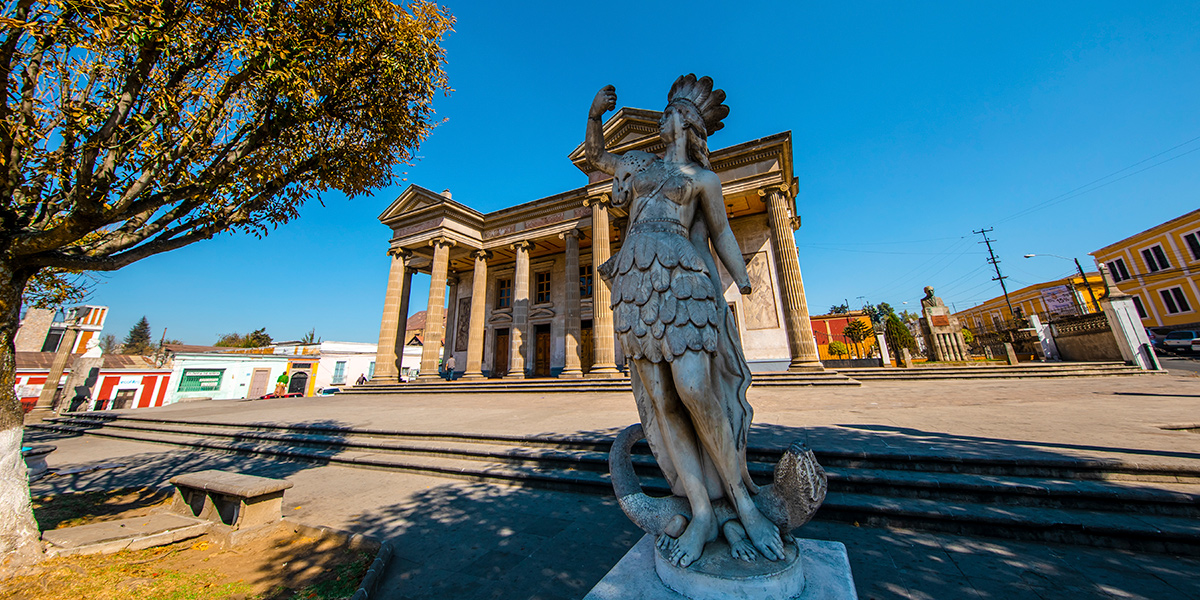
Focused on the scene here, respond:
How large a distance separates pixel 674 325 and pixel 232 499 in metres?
4.22

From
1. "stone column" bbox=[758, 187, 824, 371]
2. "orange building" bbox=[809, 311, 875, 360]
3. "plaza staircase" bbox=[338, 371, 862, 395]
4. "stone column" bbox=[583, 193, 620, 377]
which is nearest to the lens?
"plaza staircase" bbox=[338, 371, 862, 395]

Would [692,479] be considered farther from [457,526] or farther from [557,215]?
[557,215]

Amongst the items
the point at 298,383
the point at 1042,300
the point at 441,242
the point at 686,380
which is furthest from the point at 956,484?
the point at 1042,300

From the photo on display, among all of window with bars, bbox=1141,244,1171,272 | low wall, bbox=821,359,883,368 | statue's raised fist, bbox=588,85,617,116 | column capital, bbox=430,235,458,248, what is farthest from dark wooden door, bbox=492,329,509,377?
window with bars, bbox=1141,244,1171,272

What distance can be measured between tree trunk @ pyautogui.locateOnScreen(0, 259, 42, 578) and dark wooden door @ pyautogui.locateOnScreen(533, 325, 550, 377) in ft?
47.4

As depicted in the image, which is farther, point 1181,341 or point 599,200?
point 1181,341

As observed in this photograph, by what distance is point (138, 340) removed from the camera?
56.2m

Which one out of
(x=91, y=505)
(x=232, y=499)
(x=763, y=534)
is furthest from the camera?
(x=91, y=505)

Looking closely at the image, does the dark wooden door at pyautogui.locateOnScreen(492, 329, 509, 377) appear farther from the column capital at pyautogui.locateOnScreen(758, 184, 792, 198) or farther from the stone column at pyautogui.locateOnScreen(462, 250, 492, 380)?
the column capital at pyautogui.locateOnScreen(758, 184, 792, 198)

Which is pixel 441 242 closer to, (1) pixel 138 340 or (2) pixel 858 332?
(2) pixel 858 332

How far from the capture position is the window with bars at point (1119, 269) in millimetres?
25556

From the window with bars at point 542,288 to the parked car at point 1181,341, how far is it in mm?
29770

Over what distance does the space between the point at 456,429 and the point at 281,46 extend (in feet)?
16.7

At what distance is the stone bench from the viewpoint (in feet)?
10.5
